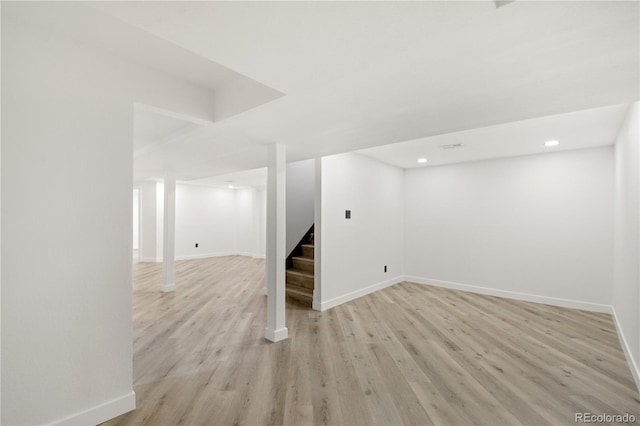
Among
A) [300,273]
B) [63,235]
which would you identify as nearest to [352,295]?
[300,273]

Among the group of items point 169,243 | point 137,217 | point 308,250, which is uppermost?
point 137,217

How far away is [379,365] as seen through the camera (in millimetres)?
2471

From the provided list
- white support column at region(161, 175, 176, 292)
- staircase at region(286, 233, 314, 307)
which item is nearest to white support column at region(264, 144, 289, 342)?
staircase at region(286, 233, 314, 307)

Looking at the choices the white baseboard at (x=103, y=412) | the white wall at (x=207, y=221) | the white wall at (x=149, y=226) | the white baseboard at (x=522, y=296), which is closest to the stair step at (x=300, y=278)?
the white baseboard at (x=522, y=296)

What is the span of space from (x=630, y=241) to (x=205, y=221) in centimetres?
872

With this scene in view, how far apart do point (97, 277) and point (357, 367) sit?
6.64ft

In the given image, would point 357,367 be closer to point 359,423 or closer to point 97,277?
point 359,423

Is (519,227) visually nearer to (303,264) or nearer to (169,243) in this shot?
(303,264)

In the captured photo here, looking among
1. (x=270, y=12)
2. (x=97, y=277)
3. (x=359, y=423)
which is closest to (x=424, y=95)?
(x=270, y=12)

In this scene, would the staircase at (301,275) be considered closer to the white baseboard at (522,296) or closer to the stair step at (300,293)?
the stair step at (300,293)

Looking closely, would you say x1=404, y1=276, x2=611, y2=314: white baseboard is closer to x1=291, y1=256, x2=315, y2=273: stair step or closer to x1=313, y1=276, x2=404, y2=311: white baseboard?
x1=313, y1=276, x2=404, y2=311: white baseboard

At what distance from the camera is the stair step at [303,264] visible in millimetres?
4846

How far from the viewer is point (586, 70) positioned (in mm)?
1483

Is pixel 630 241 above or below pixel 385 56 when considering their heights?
below
